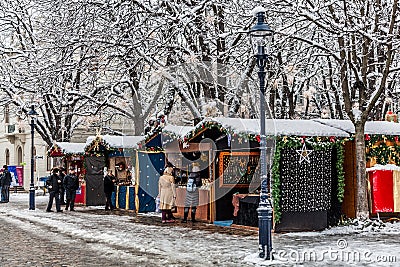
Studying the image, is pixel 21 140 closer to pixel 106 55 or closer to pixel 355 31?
pixel 106 55

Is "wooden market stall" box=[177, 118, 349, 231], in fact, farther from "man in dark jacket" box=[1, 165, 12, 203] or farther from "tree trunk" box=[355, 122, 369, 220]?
"man in dark jacket" box=[1, 165, 12, 203]

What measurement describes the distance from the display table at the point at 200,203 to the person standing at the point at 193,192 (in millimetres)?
164

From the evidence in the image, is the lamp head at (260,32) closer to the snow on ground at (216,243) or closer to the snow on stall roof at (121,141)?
the snow on ground at (216,243)

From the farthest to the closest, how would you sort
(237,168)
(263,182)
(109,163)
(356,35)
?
(109,163) → (237,168) → (356,35) → (263,182)

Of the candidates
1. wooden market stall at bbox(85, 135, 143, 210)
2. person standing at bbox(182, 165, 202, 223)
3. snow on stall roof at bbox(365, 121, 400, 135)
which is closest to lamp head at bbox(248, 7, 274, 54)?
snow on stall roof at bbox(365, 121, 400, 135)

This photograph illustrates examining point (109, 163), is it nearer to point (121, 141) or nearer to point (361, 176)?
point (121, 141)

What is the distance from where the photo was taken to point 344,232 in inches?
655

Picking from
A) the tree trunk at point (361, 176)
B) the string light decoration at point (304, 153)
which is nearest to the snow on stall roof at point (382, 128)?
the tree trunk at point (361, 176)

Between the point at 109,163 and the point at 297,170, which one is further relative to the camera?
the point at 109,163

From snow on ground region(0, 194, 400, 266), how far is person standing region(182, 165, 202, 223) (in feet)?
4.00

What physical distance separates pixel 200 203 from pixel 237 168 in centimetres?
172

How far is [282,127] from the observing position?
1653 centimetres

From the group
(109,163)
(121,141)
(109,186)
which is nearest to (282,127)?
(109,186)

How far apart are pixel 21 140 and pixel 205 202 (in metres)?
A: 34.5
